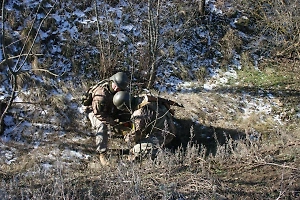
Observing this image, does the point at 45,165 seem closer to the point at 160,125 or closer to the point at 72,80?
the point at 160,125

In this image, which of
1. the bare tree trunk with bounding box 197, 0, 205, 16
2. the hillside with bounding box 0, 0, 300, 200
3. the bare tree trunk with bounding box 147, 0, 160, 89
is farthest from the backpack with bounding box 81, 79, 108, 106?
the bare tree trunk with bounding box 197, 0, 205, 16

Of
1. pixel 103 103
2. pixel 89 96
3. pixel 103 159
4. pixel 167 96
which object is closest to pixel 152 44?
pixel 167 96

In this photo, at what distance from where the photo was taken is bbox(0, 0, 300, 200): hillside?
555 centimetres

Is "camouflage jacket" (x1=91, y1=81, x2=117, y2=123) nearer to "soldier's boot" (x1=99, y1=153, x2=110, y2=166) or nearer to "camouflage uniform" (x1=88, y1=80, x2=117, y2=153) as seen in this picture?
"camouflage uniform" (x1=88, y1=80, x2=117, y2=153)

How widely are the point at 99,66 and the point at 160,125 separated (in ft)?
9.52

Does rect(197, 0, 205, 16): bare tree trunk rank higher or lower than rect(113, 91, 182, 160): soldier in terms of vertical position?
higher

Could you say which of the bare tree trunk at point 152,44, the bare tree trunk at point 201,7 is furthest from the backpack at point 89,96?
the bare tree trunk at point 201,7

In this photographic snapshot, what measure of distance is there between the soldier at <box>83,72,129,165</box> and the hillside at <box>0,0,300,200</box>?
0.33 meters

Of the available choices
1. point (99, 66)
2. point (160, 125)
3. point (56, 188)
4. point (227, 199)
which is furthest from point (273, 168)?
point (99, 66)

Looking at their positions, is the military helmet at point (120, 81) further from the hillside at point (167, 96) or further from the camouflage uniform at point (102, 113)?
the hillside at point (167, 96)

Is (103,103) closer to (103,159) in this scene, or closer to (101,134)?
(101,134)

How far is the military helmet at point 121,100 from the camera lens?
779 cm

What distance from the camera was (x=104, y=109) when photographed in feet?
26.5

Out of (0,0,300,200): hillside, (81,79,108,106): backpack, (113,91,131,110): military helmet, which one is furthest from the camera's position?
(81,79,108,106): backpack
